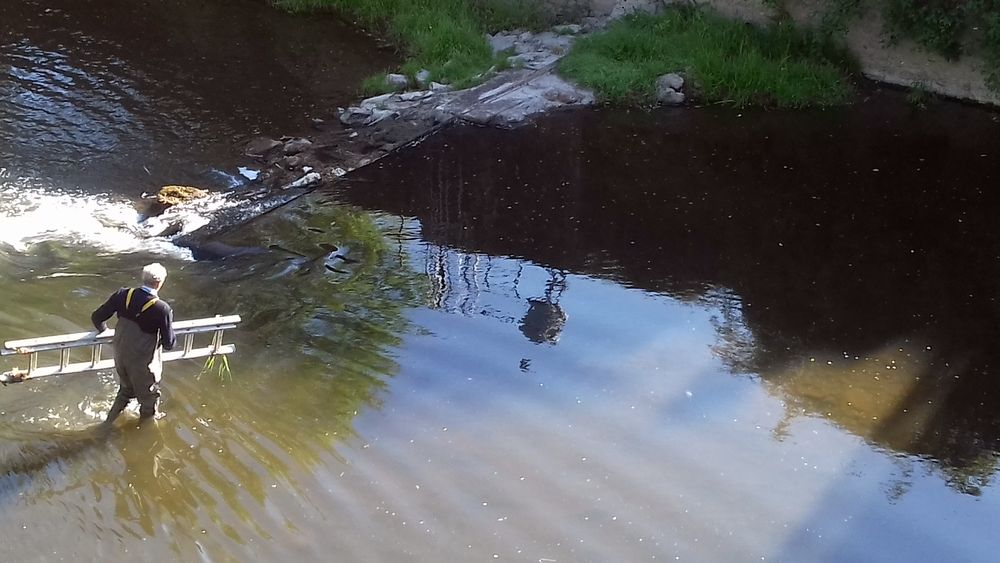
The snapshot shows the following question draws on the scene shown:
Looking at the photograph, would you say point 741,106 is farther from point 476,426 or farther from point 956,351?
point 476,426

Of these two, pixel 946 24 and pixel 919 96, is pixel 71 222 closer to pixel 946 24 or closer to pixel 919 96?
pixel 919 96

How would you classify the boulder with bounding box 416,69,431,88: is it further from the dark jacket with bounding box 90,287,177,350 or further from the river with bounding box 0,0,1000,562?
the dark jacket with bounding box 90,287,177,350

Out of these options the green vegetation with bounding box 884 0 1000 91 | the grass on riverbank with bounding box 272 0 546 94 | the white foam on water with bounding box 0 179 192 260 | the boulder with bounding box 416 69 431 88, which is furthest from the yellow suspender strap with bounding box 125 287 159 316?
the green vegetation with bounding box 884 0 1000 91

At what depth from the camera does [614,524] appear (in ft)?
18.3

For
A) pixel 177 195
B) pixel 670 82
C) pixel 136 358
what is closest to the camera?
pixel 136 358

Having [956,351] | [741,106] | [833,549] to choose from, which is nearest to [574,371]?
[833,549]

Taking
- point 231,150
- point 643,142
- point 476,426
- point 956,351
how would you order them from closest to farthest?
point 476,426, point 956,351, point 231,150, point 643,142

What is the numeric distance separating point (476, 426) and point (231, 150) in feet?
17.6

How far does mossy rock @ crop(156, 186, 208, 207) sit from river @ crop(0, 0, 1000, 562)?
31 cm

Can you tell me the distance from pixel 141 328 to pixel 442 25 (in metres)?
8.38

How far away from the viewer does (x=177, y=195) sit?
9117mm

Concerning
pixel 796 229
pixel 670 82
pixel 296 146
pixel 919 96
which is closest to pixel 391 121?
pixel 296 146

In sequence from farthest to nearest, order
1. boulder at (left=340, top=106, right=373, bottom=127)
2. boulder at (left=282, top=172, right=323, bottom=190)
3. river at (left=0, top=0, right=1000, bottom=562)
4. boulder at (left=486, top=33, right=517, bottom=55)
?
boulder at (left=486, top=33, right=517, bottom=55)
boulder at (left=340, top=106, right=373, bottom=127)
boulder at (left=282, top=172, right=323, bottom=190)
river at (left=0, top=0, right=1000, bottom=562)

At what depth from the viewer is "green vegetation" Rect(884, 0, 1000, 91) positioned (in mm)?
11500
